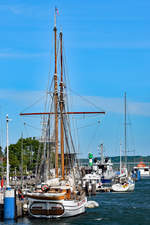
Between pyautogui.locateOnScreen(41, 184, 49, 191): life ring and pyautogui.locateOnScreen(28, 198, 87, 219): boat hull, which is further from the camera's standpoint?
pyautogui.locateOnScreen(41, 184, 49, 191): life ring

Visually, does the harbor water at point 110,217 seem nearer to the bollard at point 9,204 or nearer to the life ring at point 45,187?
the bollard at point 9,204

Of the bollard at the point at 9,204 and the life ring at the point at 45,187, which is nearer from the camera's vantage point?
the bollard at the point at 9,204

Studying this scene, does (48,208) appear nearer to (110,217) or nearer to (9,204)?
(9,204)

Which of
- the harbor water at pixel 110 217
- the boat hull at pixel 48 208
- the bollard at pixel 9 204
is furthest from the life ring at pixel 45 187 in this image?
the bollard at pixel 9 204

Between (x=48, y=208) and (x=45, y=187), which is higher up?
(x=45, y=187)

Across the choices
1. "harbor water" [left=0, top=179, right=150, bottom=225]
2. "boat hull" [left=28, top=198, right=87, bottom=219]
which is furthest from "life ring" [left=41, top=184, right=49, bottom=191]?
"harbor water" [left=0, top=179, right=150, bottom=225]

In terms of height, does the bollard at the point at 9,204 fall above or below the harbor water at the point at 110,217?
above

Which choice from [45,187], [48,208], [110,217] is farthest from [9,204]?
[110,217]

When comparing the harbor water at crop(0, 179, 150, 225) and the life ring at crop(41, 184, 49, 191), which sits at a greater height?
the life ring at crop(41, 184, 49, 191)

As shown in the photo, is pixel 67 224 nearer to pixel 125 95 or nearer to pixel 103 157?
pixel 125 95

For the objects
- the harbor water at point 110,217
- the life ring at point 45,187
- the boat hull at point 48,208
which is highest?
the life ring at point 45,187

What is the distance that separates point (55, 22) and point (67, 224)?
29.0 meters

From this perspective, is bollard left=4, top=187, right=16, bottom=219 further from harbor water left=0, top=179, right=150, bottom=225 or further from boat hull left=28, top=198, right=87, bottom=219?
boat hull left=28, top=198, right=87, bottom=219

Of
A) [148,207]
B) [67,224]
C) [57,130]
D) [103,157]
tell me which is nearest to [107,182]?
[103,157]
